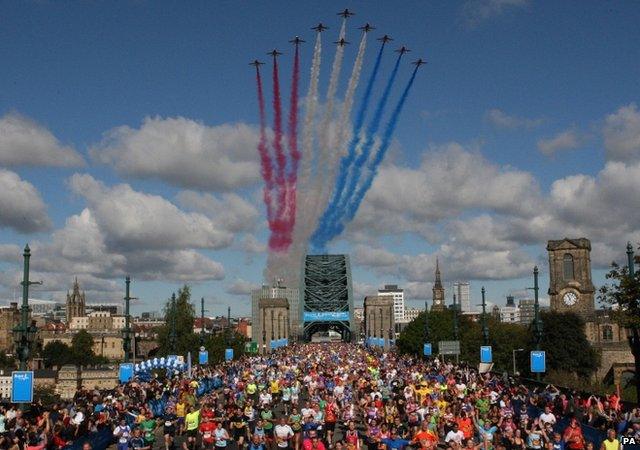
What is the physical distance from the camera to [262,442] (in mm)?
18969

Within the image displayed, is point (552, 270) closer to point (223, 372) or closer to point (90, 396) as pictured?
point (223, 372)

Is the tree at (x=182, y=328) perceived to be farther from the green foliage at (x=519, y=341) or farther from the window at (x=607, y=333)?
the window at (x=607, y=333)

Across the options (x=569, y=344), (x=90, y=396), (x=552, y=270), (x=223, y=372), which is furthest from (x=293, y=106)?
(x=552, y=270)

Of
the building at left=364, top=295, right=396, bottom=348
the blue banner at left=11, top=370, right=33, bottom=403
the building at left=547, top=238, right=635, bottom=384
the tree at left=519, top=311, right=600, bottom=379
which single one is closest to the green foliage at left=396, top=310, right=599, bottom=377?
the tree at left=519, top=311, right=600, bottom=379

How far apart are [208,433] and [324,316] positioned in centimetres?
16010

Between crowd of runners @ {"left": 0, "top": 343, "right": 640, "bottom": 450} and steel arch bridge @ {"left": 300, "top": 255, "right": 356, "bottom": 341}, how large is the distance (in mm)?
147721

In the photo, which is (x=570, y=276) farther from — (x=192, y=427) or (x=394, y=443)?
(x=192, y=427)

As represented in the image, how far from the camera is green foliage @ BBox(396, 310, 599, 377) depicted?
3088 inches

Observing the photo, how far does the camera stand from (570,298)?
388 ft

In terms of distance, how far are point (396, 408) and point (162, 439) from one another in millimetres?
8234

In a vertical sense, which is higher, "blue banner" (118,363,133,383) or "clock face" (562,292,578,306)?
"clock face" (562,292,578,306)

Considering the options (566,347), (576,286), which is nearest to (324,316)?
(576,286)

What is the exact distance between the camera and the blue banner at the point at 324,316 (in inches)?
7023

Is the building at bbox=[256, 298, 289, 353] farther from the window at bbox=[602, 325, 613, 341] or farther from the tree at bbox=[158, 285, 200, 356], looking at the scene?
the window at bbox=[602, 325, 613, 341]
